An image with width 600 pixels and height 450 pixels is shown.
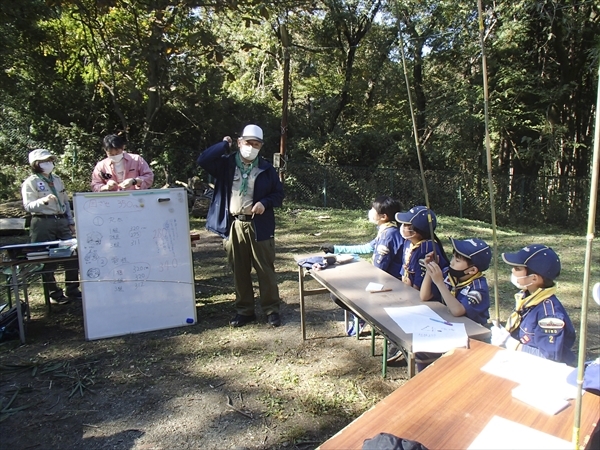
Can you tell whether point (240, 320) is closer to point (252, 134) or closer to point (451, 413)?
point (252, 134)

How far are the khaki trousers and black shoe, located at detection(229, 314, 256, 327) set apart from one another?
36 mm

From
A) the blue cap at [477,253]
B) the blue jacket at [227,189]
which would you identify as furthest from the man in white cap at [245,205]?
the blue cap at [477,253]

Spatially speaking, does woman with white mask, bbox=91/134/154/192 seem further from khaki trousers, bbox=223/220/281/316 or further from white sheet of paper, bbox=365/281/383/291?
white sheet of paper, bbox=365/281/383/291

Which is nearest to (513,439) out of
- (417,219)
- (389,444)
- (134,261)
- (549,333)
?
(389,444)

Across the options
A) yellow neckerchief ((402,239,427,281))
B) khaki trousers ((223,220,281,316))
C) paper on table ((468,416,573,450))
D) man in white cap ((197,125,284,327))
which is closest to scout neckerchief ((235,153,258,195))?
man in white cap ((197,125,284,327))

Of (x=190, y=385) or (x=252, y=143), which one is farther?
(x=252, y=143)

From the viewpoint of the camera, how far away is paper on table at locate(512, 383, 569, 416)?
1.49 m

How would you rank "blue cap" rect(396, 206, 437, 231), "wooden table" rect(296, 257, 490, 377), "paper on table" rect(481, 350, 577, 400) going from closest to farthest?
"paper on table" rect(481, 350, 577, 400) → "wooden table" rect(296, 257, 490, 377) → "blue cap" rect(396, 206, 437, 231)

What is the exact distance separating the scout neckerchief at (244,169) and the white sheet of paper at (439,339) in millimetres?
2261

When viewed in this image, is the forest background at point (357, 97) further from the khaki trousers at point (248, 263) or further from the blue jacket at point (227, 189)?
the khaki trousers at point (248, 263)

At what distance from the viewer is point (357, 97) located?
60.7ft

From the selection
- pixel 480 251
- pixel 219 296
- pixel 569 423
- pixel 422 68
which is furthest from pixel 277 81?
pixel 569 423

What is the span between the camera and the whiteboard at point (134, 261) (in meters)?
3.94

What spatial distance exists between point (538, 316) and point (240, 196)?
257 cm
